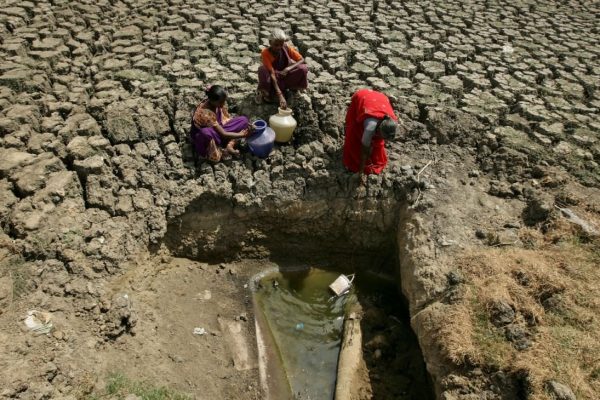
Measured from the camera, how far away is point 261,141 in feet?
14.3

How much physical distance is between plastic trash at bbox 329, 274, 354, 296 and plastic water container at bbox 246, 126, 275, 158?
1.52 meters

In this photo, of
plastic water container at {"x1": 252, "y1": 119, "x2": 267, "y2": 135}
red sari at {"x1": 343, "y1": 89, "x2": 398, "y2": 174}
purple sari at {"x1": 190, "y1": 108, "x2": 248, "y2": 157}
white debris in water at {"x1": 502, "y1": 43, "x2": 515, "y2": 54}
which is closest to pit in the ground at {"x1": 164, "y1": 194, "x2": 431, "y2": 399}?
red sari at {"x1": 343, "y1": 89, "x2": 398, "y2": 174}

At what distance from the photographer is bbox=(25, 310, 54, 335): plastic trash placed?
3.21m

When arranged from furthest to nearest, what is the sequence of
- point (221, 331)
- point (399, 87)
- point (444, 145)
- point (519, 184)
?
point (399, 87) < point (444, 145) < point (519, 184) < point (221, 331)

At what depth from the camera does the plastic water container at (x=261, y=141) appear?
14.3ft

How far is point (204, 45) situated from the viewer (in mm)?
5430

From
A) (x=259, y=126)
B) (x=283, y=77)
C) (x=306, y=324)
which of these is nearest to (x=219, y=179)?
(x=259, y=126)

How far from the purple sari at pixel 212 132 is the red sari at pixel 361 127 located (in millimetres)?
1035

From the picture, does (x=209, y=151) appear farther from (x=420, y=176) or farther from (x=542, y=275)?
(x=542, y=275)

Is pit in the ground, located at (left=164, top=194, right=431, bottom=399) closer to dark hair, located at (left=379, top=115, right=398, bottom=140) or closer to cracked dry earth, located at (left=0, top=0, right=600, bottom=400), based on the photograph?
cracked dry earth, located at (left=0, top=0, right=600, bottom=400)

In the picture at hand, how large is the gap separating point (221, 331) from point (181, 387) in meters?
0.67

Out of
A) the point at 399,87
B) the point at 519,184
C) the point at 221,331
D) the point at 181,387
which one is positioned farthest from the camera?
the point at 399,87

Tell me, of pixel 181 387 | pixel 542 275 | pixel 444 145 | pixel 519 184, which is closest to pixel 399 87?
pixel 444 145

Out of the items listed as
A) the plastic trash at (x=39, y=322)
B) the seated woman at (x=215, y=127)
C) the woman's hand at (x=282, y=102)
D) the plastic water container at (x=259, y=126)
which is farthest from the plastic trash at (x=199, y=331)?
the woman's hand at (x=282, y=102)
